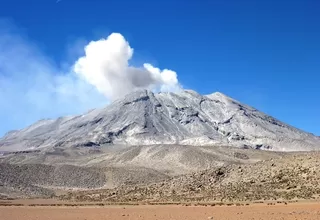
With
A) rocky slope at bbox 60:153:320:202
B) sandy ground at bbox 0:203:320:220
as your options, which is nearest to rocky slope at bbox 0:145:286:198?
rocky slope at bbox 60:153:320:202

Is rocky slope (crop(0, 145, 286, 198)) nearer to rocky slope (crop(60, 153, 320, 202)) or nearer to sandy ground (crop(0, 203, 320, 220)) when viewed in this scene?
rocky slope (crop(60, 153, 320, 202))

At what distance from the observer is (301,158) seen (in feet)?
222

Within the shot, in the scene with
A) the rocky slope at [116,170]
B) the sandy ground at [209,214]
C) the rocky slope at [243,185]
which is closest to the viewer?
the sandy ground at [209,214]

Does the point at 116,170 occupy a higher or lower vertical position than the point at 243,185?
higher

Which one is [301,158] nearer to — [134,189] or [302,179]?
[302,179]

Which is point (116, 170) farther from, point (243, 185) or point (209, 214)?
point (209, 214)

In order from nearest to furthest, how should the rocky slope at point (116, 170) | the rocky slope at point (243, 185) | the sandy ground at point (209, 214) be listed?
the sandy ground at point (209, 214), the rocky slope at point (243, 185), the rocky slope at point (116, 170)

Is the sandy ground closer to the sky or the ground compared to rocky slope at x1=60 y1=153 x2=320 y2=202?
closer to the ground

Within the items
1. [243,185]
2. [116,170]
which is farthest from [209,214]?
[116,170]

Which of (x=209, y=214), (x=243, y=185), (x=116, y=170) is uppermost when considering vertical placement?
(x=116, y=170)

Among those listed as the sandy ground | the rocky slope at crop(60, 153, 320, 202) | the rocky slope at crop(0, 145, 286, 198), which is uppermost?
the rocky slope at crop(0, 145, 286, 198)

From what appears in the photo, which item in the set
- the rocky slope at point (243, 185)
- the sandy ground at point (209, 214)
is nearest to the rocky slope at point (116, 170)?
the rocky slope at point (243, 185)

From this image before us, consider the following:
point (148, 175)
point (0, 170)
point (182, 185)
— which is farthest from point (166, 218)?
point (148, 175)

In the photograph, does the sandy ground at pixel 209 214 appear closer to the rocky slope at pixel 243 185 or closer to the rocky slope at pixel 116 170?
the rocky slope at pixel 243 185
